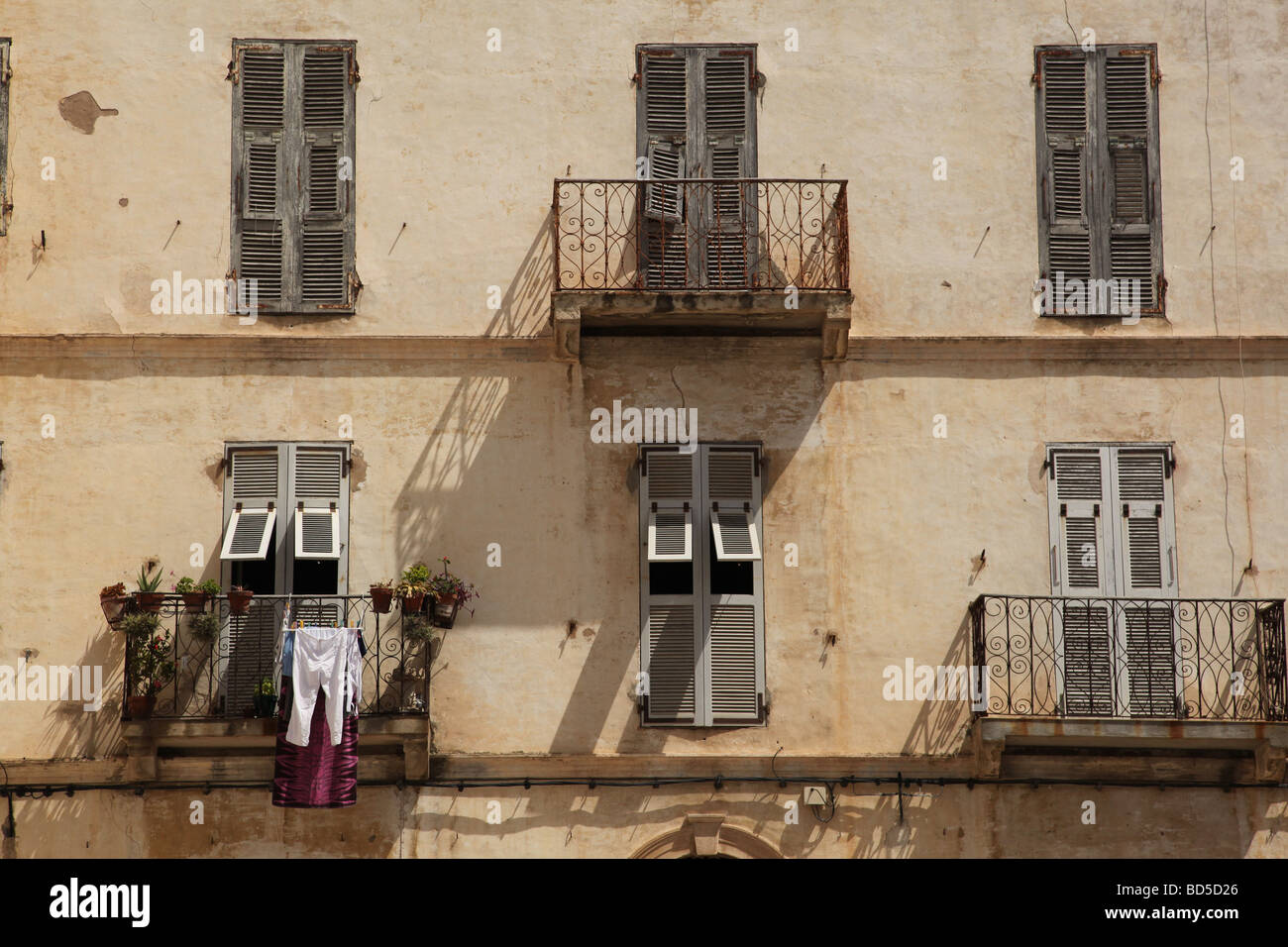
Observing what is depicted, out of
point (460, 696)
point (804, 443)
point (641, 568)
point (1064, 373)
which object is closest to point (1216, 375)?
point (1064, 373)

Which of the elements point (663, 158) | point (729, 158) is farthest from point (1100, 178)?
point (663, 158)

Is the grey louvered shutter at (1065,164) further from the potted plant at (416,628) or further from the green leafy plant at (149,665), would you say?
the green leafy plant at (149,665)

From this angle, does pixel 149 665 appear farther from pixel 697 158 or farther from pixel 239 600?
pixel 697 158

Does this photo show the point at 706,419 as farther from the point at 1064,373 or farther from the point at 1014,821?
the point at 1014,821

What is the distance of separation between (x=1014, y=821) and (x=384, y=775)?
4.98 m

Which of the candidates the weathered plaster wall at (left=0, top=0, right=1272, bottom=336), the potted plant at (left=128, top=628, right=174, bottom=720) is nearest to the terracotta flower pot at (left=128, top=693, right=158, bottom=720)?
the potted plant at (left=128, top=628, right=174, bottom=720)

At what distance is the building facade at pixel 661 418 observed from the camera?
14383 millimetres

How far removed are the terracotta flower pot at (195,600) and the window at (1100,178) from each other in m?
7.24

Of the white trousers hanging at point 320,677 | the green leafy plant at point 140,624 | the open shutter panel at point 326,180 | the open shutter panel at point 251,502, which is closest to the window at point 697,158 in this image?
the open shutter panel at point 326,180

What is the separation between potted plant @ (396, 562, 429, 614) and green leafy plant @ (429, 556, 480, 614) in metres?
0.07

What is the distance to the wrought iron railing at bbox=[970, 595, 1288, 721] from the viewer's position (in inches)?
568

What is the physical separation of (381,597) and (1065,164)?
6798 millimetres

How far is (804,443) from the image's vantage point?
49.2ft
